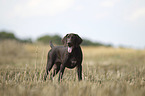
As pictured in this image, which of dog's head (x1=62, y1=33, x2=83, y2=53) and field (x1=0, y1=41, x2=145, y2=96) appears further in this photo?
dog's head (x1=62, y1=33, x2=83, y2=53)

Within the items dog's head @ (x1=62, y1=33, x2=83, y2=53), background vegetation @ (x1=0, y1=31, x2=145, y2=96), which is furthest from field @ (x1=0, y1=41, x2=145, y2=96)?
dog's head @ (x1=62, y1=33, x2=83, y2=53)

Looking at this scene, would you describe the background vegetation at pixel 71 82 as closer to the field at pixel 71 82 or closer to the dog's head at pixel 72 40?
the field at pixel 71 82

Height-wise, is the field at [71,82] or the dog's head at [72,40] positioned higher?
the dog's head at [72,40]

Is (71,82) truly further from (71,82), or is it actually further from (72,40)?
(72,40)

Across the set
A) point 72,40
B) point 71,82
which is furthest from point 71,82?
point 72,40

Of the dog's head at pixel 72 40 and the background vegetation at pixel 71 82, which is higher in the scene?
the dog's head at pixel 72 40

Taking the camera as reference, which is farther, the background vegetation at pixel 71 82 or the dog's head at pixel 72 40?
the dog's head at pixel 72 40

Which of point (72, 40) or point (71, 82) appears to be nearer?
point (71, 82)

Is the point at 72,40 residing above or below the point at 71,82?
above

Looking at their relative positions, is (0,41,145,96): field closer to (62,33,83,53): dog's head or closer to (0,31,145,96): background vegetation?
(0,31,145,96): background vegetation

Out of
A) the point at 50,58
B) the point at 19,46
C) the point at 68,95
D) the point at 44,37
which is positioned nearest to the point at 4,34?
the point at 44,37

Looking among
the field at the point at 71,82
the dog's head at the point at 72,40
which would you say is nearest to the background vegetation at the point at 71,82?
the field at the point at 71,82

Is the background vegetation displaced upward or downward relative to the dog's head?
downward

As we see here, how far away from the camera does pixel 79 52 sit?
12.8 feet
